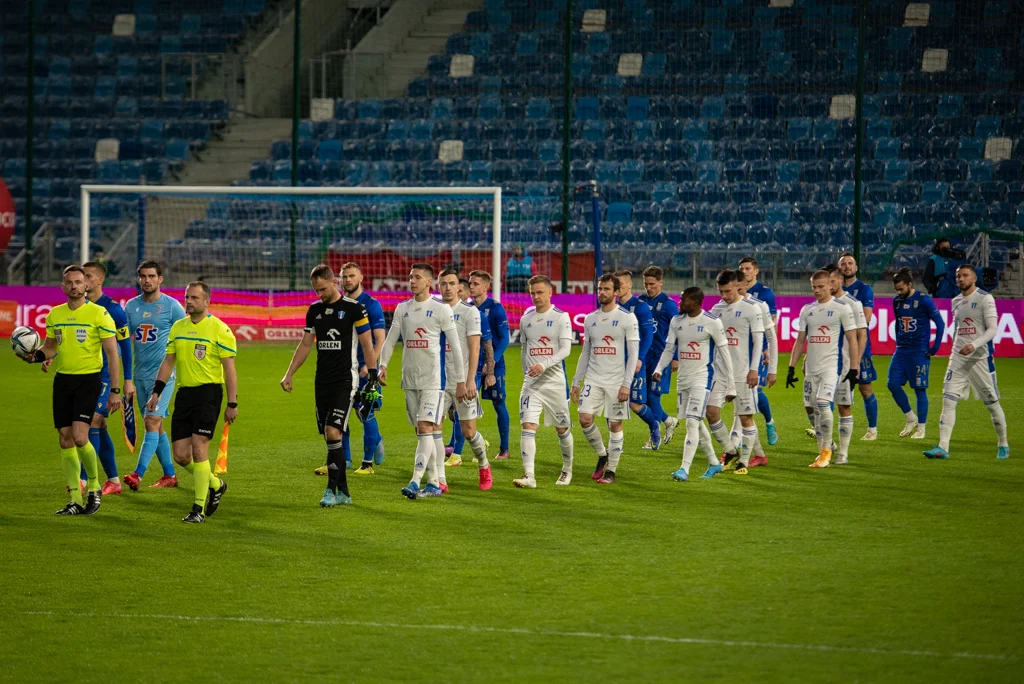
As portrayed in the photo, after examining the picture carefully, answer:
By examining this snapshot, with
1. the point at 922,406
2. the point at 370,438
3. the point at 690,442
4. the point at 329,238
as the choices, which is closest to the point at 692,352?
the point at 690,442

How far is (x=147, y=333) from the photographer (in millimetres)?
12102

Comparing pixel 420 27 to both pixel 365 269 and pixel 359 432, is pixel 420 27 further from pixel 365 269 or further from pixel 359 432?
pixel 359 432

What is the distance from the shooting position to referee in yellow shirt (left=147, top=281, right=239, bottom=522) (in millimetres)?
10359

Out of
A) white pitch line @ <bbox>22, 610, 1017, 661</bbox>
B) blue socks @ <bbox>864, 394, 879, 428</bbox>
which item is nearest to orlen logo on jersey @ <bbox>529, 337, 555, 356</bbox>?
blue socks @ <bbox>864, 394, 879, 428</bbox>

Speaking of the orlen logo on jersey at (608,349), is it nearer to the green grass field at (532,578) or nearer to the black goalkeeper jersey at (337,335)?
the green grass field at (532,578)

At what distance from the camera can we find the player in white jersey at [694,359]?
12453 millimetres

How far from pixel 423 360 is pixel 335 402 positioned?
933 millimetres

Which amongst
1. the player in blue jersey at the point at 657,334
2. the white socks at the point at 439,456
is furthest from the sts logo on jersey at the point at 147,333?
the player in blue jersey at the point at 657,334

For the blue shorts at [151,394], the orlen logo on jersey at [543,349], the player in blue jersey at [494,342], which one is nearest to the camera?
the blue shorts at [151,394]

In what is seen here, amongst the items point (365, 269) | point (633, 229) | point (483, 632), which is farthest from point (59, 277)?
point (483, 632)

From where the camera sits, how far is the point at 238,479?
12.6 meters

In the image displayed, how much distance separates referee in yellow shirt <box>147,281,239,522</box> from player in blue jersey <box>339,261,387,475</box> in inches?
50.0

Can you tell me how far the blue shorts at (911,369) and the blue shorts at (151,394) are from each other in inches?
325

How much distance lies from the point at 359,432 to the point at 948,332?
12841 mm
